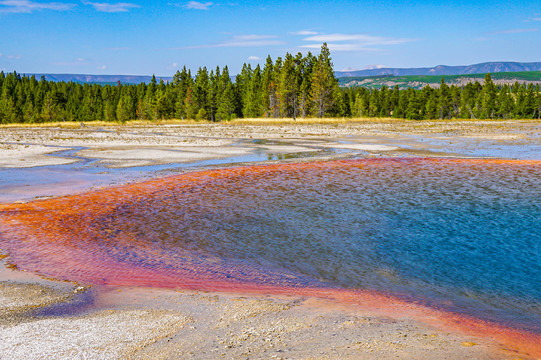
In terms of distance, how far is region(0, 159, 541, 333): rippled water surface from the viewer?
8.71 m

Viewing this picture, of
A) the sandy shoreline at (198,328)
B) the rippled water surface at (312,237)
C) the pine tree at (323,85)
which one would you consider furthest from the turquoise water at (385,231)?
the pine tree at (323,85)

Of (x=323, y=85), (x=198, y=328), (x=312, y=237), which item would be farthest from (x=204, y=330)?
(x=323, y=85)

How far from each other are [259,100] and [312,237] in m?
98.1

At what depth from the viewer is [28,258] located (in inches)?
389

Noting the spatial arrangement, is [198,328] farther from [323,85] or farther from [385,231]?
[323,85]

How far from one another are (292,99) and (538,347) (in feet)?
309

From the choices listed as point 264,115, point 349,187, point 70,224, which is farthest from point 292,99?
point 70,224

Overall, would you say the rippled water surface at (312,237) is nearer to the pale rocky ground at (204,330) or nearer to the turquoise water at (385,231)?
the turquoise water at (385,231)

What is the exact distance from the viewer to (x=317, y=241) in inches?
450

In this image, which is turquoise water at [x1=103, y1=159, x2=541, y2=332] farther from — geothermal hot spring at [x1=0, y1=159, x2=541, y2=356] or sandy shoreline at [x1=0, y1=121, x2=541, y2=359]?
sandy shoreline at [x1=0, y1=121, x2=541, y2=359]

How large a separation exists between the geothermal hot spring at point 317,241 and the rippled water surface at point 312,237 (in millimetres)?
40

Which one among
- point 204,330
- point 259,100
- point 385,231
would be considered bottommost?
point 385,231

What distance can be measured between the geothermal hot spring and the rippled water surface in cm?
4

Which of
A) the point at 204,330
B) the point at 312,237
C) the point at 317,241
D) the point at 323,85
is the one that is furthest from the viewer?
the point at 323,85
